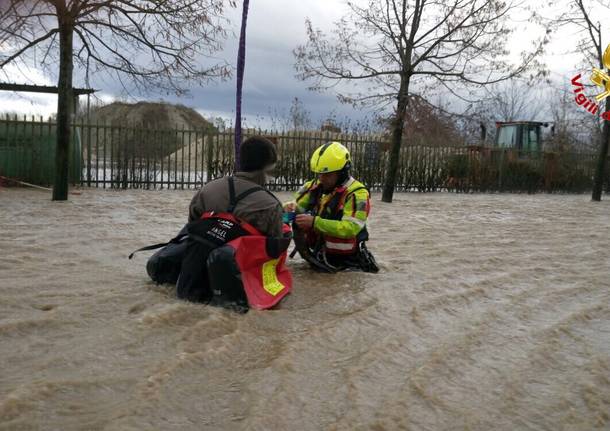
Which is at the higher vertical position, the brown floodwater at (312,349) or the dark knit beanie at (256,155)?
the dark knit beanie at (256,155)

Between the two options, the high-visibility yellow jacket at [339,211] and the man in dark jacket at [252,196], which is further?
the high-visibility yellow jacket at [339,211]

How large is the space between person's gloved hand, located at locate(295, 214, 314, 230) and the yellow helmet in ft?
1.40

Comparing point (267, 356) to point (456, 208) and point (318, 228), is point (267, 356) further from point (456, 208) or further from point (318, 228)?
point (456, 208)

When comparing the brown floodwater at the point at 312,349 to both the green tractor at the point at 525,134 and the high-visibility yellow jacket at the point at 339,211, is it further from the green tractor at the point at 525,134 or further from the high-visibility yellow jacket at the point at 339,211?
the green tractor at the point at 525,134

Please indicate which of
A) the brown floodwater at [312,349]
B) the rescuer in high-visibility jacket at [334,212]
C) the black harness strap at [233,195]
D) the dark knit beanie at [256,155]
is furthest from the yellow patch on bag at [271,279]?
the rescuer in high-visibility jacket at [334,212]

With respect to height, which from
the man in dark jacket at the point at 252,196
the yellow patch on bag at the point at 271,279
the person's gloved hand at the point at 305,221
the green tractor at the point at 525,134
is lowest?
the yellow patch on bag at the point at 271,279

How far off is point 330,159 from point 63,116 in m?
8.35

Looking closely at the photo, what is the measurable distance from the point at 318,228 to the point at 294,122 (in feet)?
70.4

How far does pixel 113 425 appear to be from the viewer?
8.09 feet

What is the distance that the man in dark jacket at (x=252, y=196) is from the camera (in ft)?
14.6

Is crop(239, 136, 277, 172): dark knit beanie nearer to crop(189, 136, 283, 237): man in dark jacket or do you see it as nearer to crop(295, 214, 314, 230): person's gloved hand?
crop(189, 136, 283, 237): man in dark jacket

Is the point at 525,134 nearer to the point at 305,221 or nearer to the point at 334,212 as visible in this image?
the point at 334,212

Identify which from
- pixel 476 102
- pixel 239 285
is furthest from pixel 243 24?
pixel 476 102

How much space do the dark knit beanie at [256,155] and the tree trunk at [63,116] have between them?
8445mm
